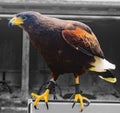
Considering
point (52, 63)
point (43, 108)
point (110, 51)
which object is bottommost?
point (110, 51)

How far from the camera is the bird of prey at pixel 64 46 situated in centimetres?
361

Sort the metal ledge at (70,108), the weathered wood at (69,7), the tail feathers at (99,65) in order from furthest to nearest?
the weathered wood at (69,7) → the tail feathers at (99,65) → the metal ledge at (70,108)

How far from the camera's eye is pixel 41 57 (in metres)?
13.8

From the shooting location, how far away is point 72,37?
3.68 m

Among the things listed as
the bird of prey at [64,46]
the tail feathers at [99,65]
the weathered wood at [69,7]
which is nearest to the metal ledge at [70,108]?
the bird of prey at [64,46]

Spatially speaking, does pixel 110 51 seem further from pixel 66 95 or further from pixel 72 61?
pixel 72 61

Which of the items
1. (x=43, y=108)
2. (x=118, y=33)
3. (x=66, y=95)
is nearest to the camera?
(x=43, y=108)

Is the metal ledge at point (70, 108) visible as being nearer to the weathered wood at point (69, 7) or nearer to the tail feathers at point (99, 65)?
the tail feathers at point (99, 65)

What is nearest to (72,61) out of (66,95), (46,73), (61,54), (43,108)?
(61,54)

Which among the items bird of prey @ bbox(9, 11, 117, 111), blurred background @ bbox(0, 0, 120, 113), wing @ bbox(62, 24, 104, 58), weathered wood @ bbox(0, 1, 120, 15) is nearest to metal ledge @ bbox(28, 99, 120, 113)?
bird of prey @ bbox(9, 11, 117, 111)

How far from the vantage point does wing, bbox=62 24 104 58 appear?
3.65 meters

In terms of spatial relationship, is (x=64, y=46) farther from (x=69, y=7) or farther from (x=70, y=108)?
(x=69, y=7)

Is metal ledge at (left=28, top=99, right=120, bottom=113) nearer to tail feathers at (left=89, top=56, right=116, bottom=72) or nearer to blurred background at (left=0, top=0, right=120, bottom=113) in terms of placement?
tail feathers at (left=89, top=56, right=116, bottom=72)

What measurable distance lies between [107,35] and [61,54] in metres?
10.7
